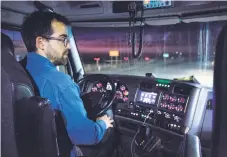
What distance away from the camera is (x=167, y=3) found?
6.91 feet

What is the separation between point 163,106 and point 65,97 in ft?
4.29

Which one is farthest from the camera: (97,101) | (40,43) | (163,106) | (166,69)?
(166,69)

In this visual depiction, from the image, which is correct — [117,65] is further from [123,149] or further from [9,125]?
[9,125]

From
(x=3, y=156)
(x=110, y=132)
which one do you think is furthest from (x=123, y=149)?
(x=3, y=156)

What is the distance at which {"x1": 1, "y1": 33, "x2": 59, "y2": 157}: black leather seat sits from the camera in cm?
104

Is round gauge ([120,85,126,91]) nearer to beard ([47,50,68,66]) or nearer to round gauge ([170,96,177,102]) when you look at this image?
round gauge ([170,96,177,102])

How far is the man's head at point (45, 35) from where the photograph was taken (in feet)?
4.83

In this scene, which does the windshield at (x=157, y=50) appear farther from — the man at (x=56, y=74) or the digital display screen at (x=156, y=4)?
the man at (x=56, y=74)

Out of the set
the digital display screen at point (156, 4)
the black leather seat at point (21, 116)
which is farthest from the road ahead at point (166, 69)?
the black leather seat at point (21, 116)

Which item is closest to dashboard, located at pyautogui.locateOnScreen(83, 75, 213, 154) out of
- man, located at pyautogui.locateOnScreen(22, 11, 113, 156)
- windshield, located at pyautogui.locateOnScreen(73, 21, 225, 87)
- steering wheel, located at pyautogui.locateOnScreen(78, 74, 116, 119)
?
windshield, located at pyautogui.locateOnScreen(73, 21, 225, 87)

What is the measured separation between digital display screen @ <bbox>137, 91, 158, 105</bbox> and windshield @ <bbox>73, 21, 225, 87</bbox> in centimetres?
47

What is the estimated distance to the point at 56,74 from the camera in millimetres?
1358

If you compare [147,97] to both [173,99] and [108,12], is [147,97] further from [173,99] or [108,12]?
[108,12]

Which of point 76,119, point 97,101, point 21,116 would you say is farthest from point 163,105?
point 21,116
